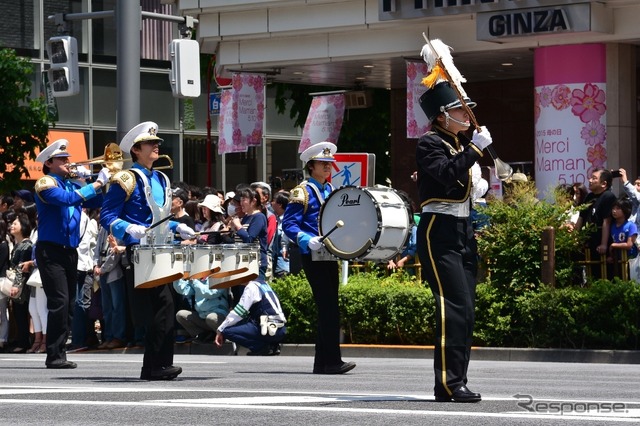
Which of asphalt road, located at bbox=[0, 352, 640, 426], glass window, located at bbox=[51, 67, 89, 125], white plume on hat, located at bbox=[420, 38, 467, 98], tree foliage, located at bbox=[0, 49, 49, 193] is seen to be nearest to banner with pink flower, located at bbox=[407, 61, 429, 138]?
tree foliage, located at bbox=[0, 49, 49, 193]

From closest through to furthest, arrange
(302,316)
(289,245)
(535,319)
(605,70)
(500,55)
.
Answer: (535,319) → (302,316) → (289,245) → (605,70) → (500,55)

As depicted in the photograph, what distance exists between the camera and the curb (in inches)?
667

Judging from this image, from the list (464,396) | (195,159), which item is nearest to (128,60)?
(464,396)

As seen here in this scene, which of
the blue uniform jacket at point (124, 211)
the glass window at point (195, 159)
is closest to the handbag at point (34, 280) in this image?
the blue uniform jacket at point (124, 211)

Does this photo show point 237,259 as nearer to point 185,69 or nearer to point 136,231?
point 136,231

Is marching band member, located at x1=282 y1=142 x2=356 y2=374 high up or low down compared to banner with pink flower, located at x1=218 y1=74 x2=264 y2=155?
down

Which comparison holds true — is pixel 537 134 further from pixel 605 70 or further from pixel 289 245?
pixel 289 245

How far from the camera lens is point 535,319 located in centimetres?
1770

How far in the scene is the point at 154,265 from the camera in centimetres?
1212

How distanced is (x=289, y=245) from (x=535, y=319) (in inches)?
167

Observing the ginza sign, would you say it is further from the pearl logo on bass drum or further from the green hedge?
the pearl logo on bass drum

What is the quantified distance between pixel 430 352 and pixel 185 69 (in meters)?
5.08

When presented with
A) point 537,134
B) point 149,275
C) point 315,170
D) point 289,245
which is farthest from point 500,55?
Result: point 149,275

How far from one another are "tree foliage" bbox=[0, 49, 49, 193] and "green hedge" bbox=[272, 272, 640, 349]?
12684mm
